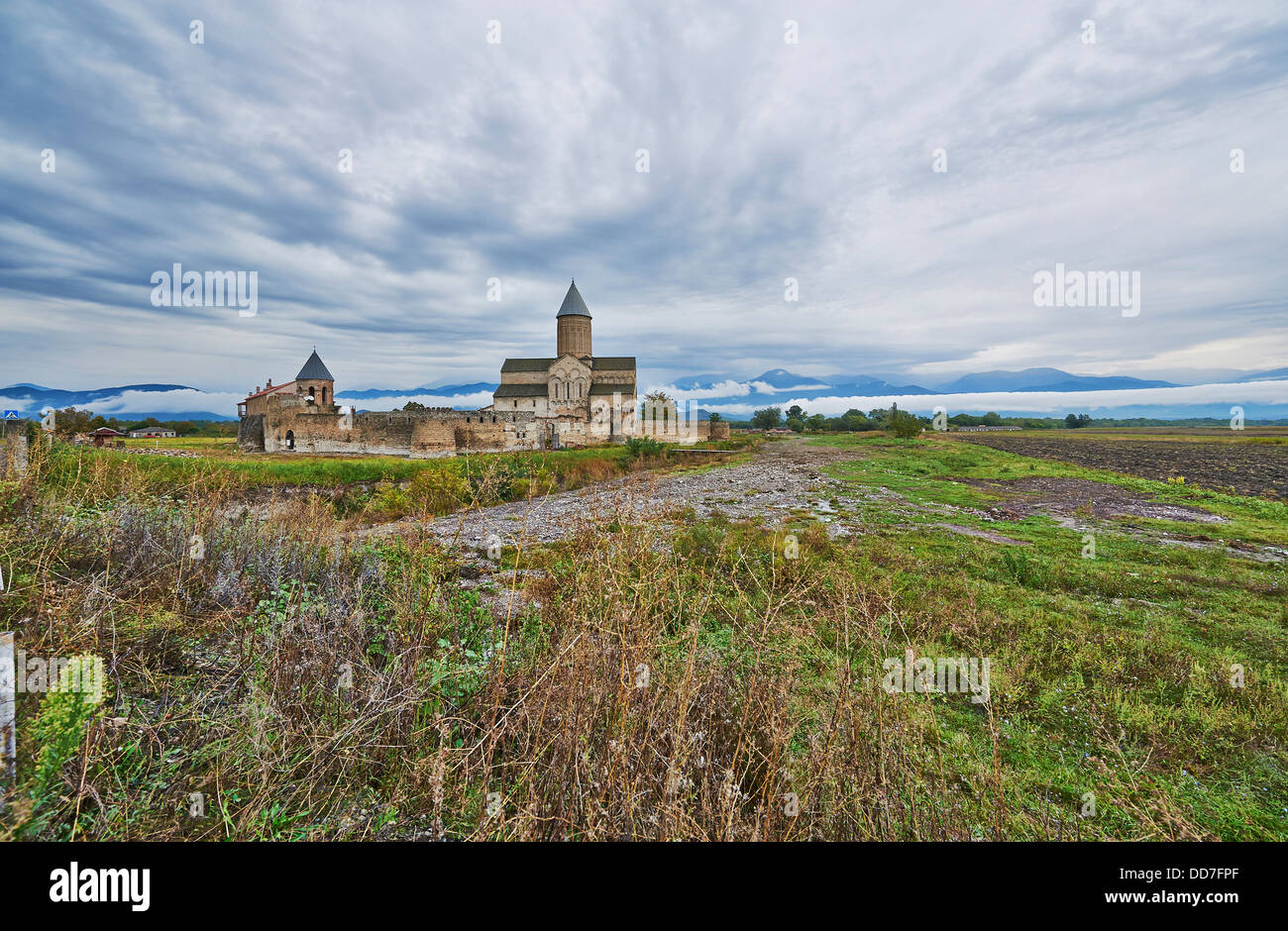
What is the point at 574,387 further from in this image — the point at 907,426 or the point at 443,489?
the point at 443,489

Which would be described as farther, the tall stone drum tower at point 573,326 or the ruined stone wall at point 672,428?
the tall stone drum tower at point 573,326

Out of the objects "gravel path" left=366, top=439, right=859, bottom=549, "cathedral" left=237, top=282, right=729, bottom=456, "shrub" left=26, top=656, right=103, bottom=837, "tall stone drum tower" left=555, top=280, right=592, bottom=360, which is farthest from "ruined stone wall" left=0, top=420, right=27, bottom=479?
"tall stone drum tower" left=555, top=280, right=592, bottom=360

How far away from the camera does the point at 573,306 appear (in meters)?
57.9

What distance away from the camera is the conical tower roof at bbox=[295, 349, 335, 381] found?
44.2 meters

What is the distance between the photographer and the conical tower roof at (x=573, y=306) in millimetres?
57688

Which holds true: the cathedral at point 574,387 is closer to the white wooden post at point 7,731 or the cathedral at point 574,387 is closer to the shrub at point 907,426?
the shrub at point 907,426

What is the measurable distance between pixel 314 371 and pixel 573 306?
1068 inches

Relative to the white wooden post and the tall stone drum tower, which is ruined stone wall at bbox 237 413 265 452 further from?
the white wooden post

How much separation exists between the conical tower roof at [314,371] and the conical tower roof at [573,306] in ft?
81.4

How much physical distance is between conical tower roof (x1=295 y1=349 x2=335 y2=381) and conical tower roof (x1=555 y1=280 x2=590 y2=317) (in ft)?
81.4

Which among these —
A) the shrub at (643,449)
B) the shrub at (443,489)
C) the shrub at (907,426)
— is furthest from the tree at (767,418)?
the shrub at (443,489)
